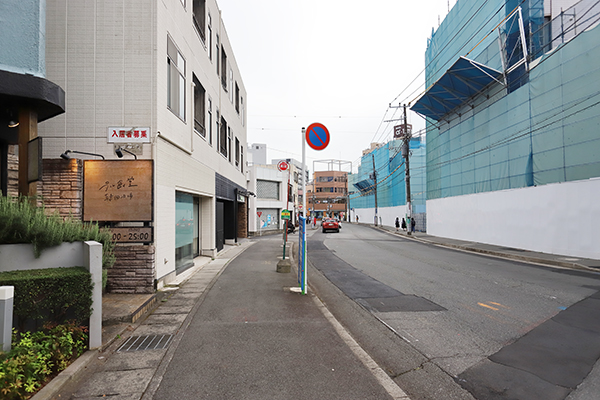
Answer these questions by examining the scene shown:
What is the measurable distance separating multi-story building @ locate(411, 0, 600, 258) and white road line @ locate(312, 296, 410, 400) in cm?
1358

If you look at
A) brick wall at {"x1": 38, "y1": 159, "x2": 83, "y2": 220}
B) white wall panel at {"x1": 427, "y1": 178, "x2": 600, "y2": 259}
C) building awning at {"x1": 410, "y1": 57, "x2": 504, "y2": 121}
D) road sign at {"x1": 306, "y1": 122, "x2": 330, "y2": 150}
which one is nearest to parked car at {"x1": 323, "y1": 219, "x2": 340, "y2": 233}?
white wall panel at {"x1": 427, "y1": 178, "x2": 600, "y2": 259}

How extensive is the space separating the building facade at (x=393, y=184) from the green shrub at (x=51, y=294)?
3282 centimetres

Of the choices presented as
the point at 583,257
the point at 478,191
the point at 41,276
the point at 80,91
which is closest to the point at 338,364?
the point at 41,276

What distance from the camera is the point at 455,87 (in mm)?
24875

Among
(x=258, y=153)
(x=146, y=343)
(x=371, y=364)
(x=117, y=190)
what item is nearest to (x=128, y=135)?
(x=117, y=190)

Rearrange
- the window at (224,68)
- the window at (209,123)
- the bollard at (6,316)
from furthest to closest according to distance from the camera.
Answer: the window at (224,68) < the window at (209,123) < the bollard at (6,316)

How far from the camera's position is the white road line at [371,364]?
379 cm

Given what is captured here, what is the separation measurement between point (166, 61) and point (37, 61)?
3362 millimetres

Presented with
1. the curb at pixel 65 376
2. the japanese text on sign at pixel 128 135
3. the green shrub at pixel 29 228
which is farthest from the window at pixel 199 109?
the curb at pixel 65 376

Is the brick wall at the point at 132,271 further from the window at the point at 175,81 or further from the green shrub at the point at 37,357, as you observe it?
the window at the point at 175,81

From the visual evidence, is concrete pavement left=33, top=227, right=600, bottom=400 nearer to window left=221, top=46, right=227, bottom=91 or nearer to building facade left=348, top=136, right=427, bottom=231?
window left=221, top=46, right=227, bottom=91

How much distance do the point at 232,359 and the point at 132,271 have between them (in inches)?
171

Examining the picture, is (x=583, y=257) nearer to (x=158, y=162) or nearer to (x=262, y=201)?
(x=158, y=162)

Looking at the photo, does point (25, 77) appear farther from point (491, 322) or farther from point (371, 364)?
point (491, 322)
